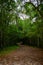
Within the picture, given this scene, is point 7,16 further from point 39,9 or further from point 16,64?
point 16,64

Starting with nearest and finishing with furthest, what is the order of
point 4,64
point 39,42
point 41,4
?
point 4,64, point 41,4, point 39,42

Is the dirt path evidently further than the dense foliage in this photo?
No

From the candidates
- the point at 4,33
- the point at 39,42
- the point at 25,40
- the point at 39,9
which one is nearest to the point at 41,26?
the point at 39,9

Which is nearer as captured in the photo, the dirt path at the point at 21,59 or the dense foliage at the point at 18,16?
the dirt path at the point at 21,59

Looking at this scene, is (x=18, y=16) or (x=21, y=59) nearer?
(x=21, y=59)

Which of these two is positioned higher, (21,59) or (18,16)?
(18,16)

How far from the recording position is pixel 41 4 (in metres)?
13.1

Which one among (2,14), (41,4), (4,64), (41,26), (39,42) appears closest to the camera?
(4,64)

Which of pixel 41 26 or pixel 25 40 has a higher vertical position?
pixel 41 26

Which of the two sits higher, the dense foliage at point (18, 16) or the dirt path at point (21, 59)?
the dense foliage at point (18, 16)

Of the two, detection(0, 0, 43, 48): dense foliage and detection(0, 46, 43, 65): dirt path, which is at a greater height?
detection(0, 0, 43, 48): dense foliage

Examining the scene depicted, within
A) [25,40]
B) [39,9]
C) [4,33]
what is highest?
[39,9]

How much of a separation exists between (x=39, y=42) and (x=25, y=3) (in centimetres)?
2101

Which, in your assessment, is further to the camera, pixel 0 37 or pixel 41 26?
pixel 0 37
